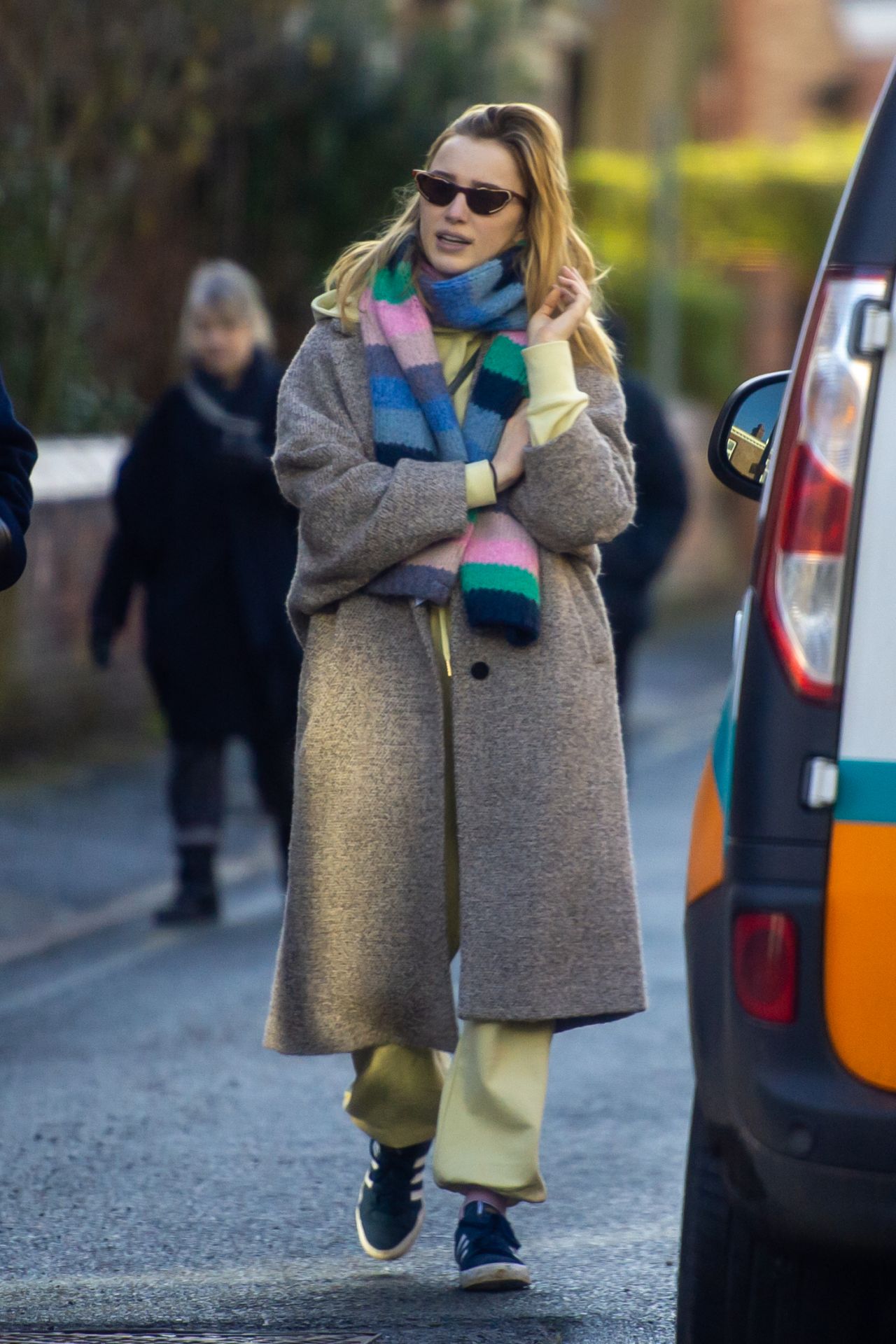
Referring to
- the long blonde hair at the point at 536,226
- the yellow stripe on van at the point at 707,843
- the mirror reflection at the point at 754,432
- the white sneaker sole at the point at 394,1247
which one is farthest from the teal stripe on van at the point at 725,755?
the white sneaker sole at the point at 394,1247

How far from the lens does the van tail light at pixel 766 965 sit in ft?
9.00

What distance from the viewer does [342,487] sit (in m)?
3.89

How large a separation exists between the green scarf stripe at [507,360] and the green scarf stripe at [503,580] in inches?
12.5

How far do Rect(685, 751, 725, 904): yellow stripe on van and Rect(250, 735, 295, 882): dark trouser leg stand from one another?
15.5 ft

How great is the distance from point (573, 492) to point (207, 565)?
3.95 meters

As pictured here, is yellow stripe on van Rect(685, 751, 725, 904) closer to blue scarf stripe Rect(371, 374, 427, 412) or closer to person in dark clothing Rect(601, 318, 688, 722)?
blue scarf stripe Rect(371, 374, 427, 412)

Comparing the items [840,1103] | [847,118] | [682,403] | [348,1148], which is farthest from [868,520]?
[847,118]

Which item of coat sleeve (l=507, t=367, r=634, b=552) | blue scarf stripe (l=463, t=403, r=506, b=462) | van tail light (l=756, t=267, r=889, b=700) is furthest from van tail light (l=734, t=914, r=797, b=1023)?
blue scarf stripe (l=463, t=403, r=506, b=462)

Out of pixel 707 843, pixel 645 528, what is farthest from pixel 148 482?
pixel 707 843

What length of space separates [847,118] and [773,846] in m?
37.2

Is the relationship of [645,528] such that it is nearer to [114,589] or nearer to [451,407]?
[114,589]

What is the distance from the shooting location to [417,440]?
393 cm

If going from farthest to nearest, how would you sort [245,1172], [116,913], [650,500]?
1. [650,500]
2. [116,913]
3. [245,1172]

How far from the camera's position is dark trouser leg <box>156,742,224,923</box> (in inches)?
306
